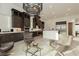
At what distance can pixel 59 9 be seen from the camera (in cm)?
233

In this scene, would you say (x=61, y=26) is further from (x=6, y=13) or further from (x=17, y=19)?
(x=6, y=13)

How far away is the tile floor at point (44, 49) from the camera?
2268 mm

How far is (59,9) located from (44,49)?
0.84m

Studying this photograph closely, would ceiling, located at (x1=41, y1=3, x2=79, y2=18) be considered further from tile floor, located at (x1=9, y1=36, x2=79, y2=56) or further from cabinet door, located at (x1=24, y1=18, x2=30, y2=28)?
tile floor, located at (x1=9, y1=36, x2=79, y2=56)

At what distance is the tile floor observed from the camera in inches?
89.3

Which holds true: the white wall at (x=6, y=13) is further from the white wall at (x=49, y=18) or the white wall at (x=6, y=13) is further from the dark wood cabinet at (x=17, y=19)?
the white wall at (x=49, y=18)

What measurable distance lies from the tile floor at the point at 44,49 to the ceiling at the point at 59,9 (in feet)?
1.67

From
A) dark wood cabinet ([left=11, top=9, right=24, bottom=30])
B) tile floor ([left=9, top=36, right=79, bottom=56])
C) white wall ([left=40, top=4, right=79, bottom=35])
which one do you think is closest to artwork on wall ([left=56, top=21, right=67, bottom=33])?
white wall ([left=40, top=4, right=79, bottom=35])

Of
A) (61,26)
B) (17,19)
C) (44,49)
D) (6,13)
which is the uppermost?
(6,13)

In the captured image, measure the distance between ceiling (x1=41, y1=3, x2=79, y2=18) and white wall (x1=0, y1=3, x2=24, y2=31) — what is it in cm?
51

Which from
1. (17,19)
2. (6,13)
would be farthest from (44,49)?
(6,13)

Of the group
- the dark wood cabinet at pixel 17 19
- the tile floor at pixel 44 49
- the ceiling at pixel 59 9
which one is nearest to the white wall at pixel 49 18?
the ceiling at pixel 59 9

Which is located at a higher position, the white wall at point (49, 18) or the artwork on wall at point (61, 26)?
the white wall at point (49, 18)

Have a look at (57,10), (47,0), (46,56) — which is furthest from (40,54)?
(47,0)
